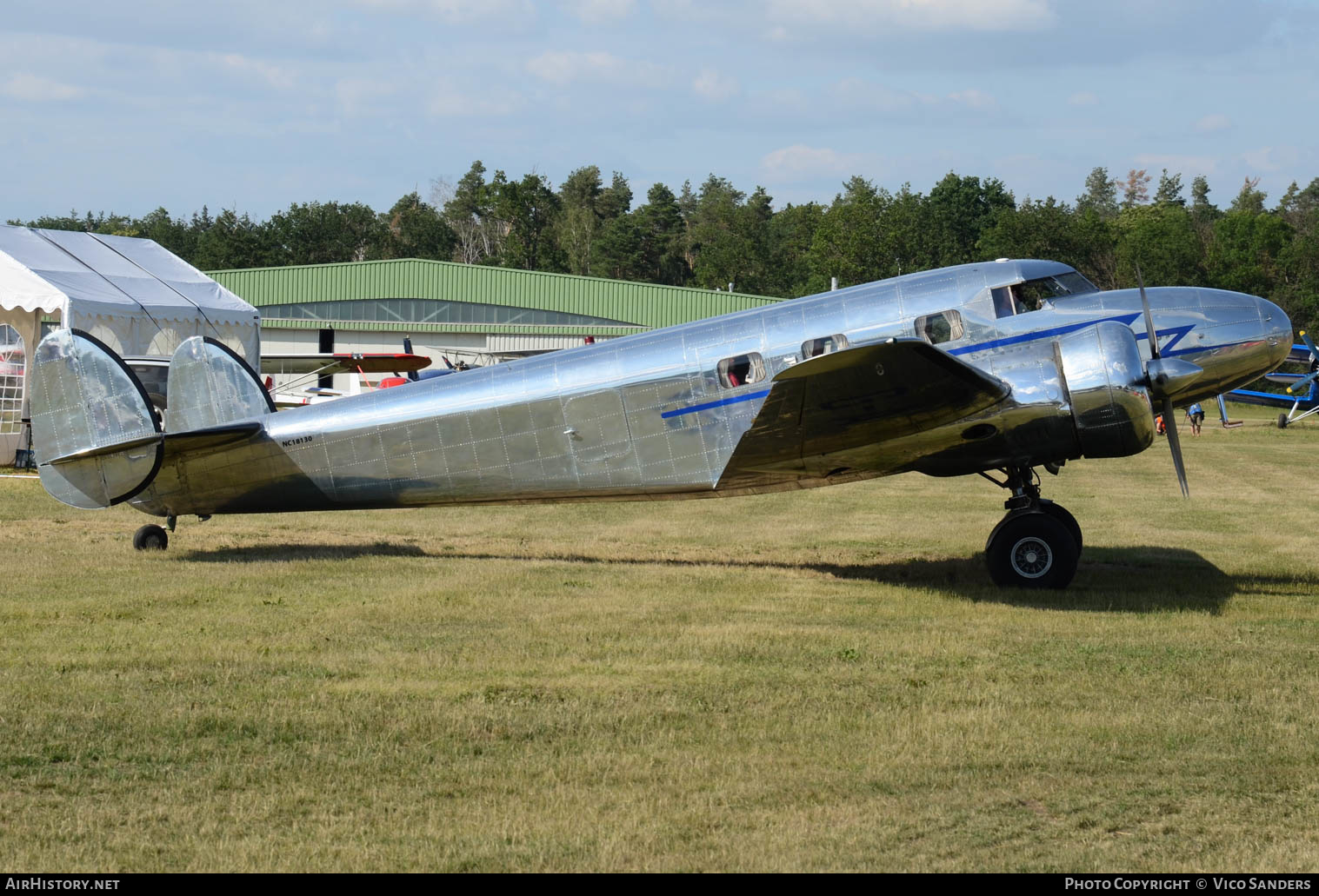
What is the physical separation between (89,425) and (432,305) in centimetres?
4963

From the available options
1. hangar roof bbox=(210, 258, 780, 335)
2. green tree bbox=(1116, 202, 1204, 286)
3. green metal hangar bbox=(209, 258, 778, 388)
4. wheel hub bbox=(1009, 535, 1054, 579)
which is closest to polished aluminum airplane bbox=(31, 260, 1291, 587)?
wheel hub bbox=(1009, 535, 1054, 579)

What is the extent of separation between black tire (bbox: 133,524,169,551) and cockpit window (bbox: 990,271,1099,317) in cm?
936

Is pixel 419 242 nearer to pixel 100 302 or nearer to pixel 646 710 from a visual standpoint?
pixel 100 302

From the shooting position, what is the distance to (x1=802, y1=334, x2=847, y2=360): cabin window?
10.9 metres

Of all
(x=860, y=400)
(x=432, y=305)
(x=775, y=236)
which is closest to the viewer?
(x=860, y=400)

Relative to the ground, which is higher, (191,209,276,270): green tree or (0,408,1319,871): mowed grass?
(191,209,276,270): green tree

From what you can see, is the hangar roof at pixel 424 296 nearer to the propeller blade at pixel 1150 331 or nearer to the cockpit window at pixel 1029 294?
the cockpit window at pixel 1029 294

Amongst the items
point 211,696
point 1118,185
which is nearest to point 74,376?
point 211,696

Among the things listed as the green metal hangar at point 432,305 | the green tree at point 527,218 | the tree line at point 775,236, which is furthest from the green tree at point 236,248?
the green metal hangar at point 432,305

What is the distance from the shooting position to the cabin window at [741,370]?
1104 centimetres

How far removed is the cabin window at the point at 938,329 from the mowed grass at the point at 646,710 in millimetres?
2428

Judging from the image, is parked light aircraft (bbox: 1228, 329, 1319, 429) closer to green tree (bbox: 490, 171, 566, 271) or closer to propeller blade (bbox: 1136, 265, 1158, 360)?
propeller blade (bbox: 1136, 265, 1158, 360)

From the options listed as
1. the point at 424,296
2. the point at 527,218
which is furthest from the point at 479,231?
the point at 424,296

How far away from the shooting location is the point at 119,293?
2381 cm
